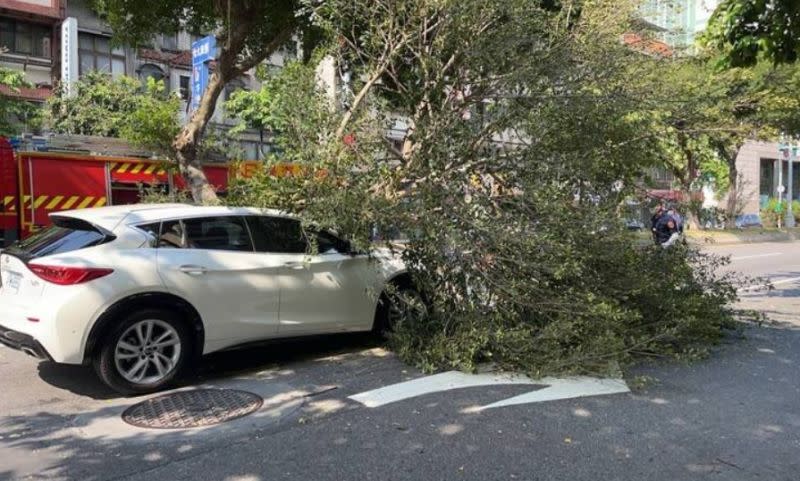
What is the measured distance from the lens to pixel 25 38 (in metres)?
25.2

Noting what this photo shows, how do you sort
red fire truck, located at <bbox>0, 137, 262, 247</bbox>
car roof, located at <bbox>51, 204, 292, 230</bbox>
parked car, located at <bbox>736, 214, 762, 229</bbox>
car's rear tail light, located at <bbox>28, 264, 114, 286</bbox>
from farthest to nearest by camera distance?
1. parked car, located at <bbox>736, 214, 762, 229</bbox>
2. red fire truck, located at <bbox>0, 137, 262, 247</bbox>
3. car roof, located at <bbox>51, 204, 292, 230</bbox>
4. car's rear tail light, located at <bbox>28, 264, 114, 286</bbox>

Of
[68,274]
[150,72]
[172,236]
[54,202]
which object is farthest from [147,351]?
[150,72]

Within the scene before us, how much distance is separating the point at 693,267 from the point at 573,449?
13.1 ft

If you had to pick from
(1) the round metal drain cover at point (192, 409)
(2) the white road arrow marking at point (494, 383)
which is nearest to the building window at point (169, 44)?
(1) the round metal drain cover at point (192, 409)

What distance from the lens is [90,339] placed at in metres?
5.30

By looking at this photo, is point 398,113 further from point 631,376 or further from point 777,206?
point 777,206

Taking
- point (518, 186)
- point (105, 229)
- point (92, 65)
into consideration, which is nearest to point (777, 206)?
point (92, 65)

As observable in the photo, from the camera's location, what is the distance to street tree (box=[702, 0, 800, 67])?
7.34m

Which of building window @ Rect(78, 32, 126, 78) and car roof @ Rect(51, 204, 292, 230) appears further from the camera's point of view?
building window @ Rect(78, 32, 126, 78)

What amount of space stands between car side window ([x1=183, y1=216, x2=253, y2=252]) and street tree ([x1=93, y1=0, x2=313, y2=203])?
7.58 ft

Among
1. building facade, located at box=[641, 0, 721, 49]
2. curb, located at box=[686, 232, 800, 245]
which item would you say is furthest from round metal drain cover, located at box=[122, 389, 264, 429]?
curb, located at box=[686, 232, 800, 245]

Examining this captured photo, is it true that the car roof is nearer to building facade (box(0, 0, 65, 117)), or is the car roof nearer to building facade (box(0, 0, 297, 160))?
building facade (box(0, 0, 297, 160))

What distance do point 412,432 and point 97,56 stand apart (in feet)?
85.3

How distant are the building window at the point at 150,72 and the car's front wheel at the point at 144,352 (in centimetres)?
2421
